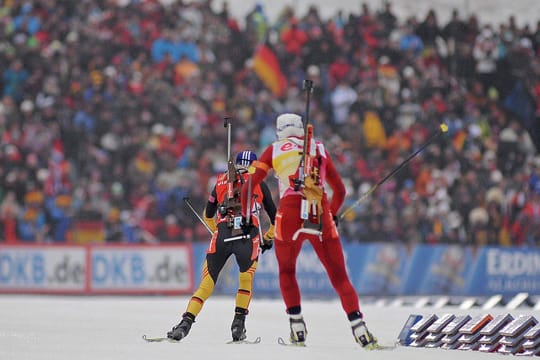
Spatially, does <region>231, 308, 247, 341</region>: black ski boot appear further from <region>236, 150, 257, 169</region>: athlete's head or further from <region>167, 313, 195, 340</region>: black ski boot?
<region>236, 150, 257, 169</region>: athlete's head

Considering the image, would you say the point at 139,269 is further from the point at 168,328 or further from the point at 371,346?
the point at 371,346

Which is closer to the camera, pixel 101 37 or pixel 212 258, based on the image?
pixel 212 258

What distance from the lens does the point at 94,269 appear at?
22.2 metres

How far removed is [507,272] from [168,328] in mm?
12485

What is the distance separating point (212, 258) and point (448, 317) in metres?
2.43

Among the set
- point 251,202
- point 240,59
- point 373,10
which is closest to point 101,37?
point 240,59

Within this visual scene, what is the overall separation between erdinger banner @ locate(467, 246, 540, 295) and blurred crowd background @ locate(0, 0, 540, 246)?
1.53 feet

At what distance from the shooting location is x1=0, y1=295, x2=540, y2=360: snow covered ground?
918 centimetres

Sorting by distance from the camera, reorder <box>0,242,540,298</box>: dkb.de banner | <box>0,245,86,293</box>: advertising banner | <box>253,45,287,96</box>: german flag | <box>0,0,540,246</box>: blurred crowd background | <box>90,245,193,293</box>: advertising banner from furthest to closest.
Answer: <box>253,45,287,96</box>: german flag < <box>0,0,540,246</box>: blurred crowd background < <box>90,245,193,293</box>: advertising banner < <box>0,242,540,298</box>: dkb.de banner < <box>0,245,86,293</box>: advertising banner

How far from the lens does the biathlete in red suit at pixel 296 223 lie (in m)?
9.97

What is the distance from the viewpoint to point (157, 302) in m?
19.3

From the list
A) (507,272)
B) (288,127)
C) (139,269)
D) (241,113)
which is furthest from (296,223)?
(241,113)

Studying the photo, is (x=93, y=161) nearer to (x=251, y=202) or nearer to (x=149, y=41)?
(x=149, y=41)

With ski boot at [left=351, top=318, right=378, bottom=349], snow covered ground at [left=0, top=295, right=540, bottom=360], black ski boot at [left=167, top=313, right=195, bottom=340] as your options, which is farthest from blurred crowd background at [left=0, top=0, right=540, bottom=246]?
ski boot at [left=351, top=318, right=378, bottom=349]
